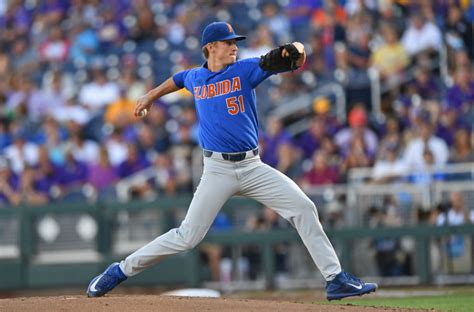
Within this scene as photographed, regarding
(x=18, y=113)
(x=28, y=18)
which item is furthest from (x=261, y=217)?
(x=28, y=18)

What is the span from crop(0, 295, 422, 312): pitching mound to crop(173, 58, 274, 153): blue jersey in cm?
113

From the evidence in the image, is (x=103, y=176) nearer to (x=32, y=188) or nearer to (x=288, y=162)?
(x=32, y=188)

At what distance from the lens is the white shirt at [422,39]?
14867 mm

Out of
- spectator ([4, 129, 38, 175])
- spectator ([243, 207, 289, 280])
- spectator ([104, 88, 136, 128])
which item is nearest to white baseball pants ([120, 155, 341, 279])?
spectator ([243, 207, 289, 280])

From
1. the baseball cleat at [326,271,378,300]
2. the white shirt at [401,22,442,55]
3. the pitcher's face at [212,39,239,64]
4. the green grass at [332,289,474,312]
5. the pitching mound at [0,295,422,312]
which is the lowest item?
the green grass at [332,289,474,312]

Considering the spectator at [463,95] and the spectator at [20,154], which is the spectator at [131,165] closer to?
the spectator at [20,154]

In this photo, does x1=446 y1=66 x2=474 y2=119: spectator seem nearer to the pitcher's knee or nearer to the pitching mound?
the pitching mound

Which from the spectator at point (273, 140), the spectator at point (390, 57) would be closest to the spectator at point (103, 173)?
the spectator at point (273, 140)

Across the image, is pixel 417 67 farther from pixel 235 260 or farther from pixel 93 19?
pixel 93 19

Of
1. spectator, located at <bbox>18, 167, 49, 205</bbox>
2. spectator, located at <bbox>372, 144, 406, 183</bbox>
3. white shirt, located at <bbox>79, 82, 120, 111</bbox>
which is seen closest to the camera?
spectator, located at <bbox>372, 144, 406, 183</bbox>

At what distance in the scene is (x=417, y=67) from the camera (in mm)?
14859

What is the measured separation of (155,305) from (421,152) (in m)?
6.69

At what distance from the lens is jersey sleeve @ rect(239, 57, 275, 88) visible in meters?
7.38

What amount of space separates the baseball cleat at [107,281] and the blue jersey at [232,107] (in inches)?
46.2
